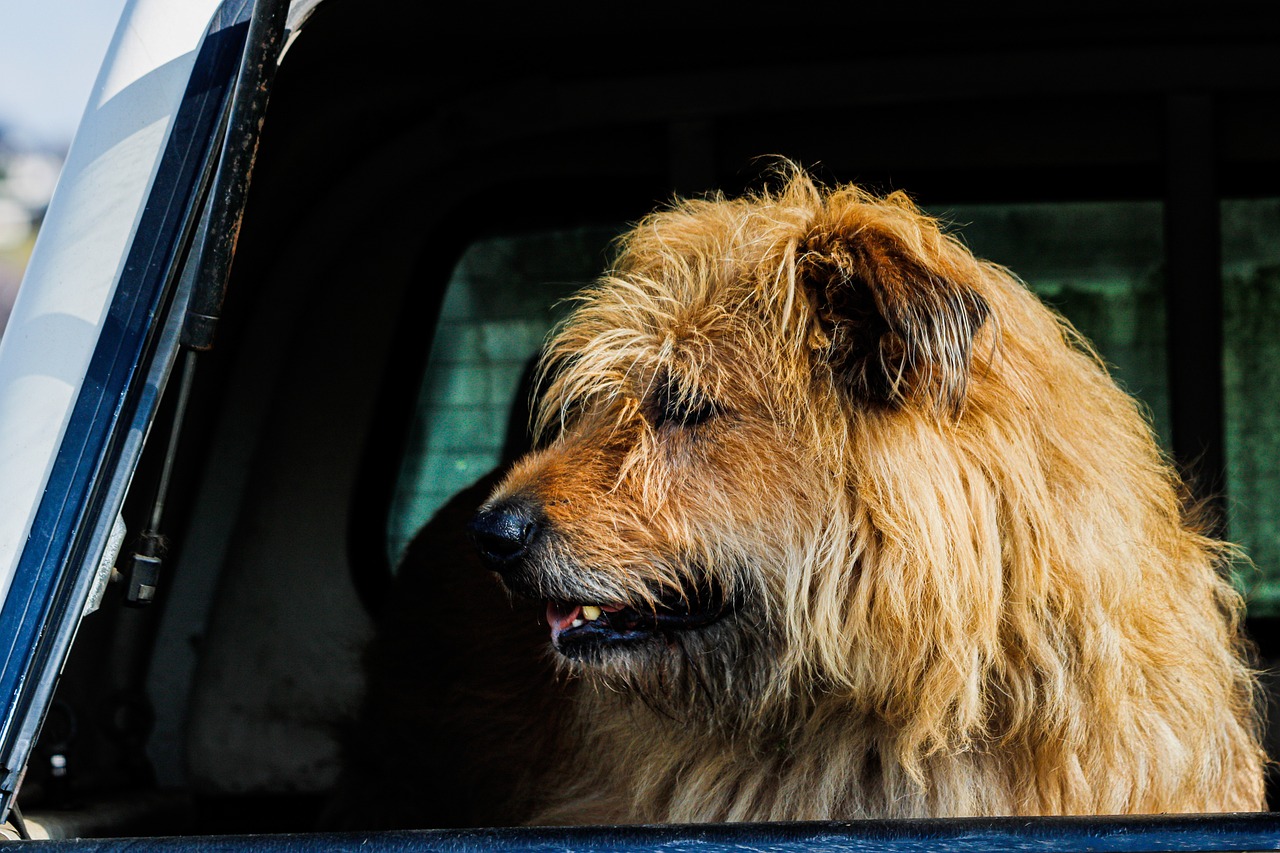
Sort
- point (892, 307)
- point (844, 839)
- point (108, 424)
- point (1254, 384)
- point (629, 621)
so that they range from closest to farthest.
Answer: point (844, 839) → point (108, 424) → point (892, 307) → point (629, 621) → point (1254, 384)

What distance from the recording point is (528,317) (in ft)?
9.70

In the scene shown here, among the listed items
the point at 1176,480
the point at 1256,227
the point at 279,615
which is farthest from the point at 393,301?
the point at 1256,227

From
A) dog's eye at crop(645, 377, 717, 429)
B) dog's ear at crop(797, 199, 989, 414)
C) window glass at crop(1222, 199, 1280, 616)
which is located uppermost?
window glass at crop(1222, 199, 1280, 616)

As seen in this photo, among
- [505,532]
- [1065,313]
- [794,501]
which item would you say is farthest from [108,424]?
[1065,313]

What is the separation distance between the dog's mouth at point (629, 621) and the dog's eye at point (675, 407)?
0.24m

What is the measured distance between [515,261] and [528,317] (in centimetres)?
15

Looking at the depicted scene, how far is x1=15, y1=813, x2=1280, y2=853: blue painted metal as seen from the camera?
907mm

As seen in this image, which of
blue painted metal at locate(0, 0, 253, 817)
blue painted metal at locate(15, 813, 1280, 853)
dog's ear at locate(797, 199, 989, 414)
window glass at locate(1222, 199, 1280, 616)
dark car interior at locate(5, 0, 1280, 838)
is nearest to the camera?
blue painted metal at locate(15, 813, 1280, 853)

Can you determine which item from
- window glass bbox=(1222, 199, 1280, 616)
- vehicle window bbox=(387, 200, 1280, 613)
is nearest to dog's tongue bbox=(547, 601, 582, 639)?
vehicle window bbox=(387, 200, 1280, 613)

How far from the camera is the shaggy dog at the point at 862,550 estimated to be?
151 centimetres

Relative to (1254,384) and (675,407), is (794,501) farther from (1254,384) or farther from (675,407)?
(1254,384)

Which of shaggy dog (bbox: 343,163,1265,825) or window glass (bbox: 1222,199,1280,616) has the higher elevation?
window glass (bbox: 1222,199,1280,616)

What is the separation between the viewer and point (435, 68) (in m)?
2.62

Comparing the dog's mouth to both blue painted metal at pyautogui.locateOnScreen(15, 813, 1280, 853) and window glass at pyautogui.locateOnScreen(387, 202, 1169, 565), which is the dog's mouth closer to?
blue painted metal at pyautogui.locateOnScreen(15, 813, 1280, 853)
